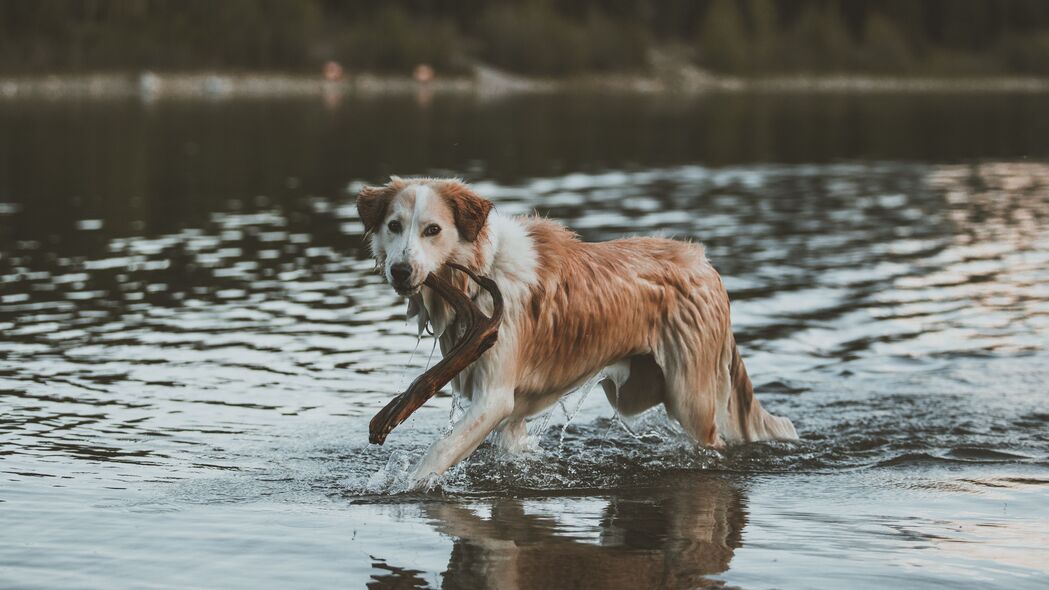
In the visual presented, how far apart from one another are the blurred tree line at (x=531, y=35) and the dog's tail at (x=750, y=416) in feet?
175

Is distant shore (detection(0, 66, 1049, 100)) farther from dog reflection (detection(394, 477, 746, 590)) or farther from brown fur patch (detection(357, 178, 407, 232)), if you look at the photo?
dog reflection (detection(394, 477, 746, 590))

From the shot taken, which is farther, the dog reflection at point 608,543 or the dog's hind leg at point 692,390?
the dog's hind leg at point 692,390

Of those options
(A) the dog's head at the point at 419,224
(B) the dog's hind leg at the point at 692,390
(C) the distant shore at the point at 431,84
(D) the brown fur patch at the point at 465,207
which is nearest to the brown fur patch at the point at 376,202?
(A) the dog's head at the point at 419,224

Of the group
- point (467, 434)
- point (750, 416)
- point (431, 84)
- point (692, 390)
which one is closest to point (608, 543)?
point (467, 434)

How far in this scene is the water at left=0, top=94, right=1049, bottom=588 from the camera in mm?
7445

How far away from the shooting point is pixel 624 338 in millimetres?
8977

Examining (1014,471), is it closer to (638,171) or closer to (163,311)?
(163,311)

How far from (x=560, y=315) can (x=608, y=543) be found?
60.8 inches

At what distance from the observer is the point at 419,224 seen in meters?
7.80

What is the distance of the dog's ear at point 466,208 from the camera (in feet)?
26.0

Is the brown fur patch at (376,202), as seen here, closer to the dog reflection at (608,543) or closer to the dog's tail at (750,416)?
the dog reflection at (608,543)

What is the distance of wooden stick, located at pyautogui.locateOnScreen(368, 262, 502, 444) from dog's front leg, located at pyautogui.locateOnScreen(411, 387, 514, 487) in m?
0.27

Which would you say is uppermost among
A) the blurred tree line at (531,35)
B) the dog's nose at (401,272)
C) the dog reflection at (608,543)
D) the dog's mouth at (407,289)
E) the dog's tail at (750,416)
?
the blurred tree line at (531,35)

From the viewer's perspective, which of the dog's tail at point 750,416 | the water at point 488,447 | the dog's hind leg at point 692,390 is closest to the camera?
the water at point 488,447
